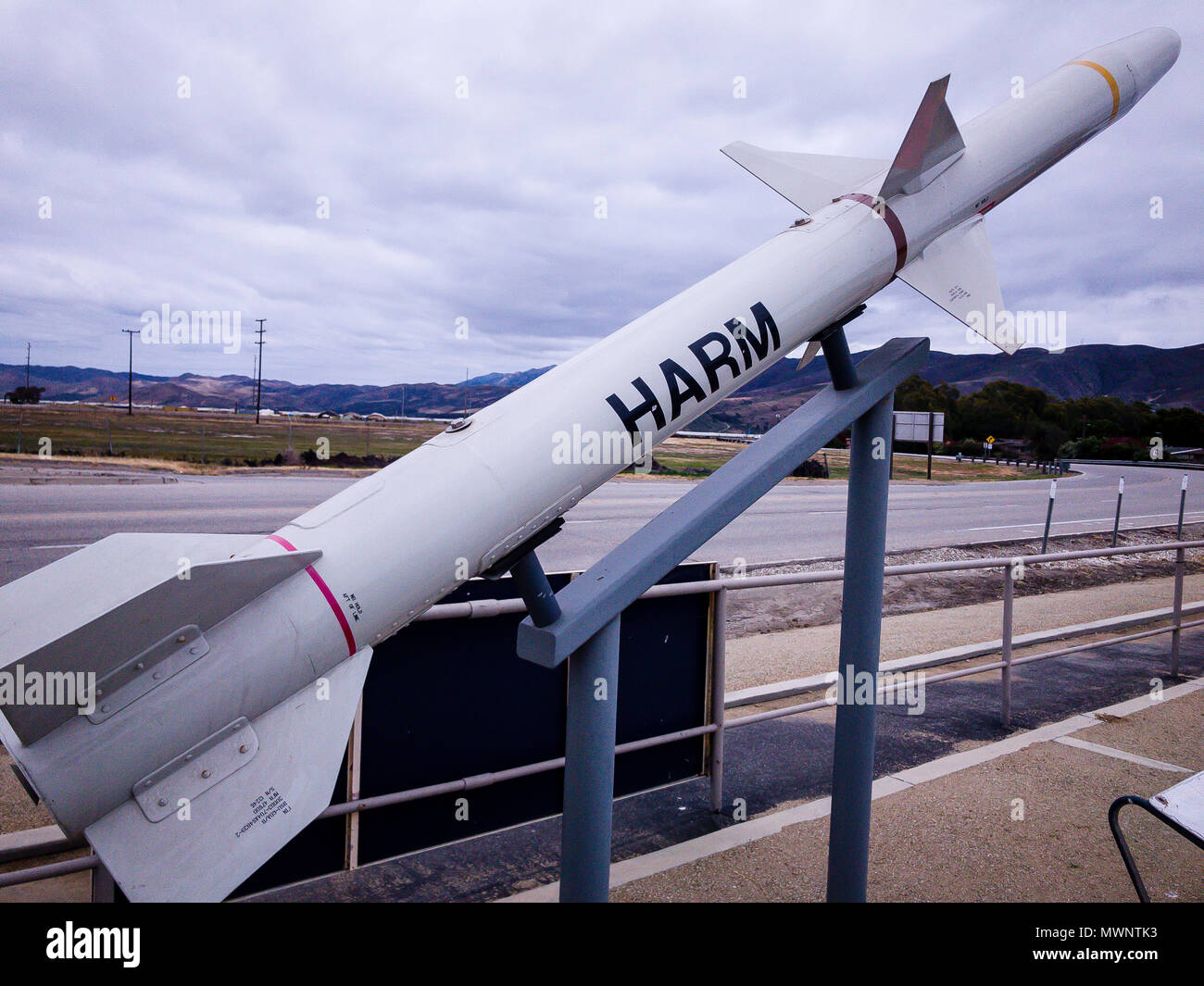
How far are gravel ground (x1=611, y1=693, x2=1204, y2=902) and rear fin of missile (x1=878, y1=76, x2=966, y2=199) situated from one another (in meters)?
2.90

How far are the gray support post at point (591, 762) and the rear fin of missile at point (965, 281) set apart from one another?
6.36ft

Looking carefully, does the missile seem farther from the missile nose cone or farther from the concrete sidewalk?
the concrete sidewalk

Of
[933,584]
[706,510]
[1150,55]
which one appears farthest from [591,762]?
[933,584]

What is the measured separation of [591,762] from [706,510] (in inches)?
33.6

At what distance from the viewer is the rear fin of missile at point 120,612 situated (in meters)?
1.71

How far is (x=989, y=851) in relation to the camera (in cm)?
393

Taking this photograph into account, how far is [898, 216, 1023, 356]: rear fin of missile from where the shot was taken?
10.7ft

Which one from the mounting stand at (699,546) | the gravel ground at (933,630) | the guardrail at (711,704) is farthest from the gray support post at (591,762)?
the gravel ground at (933,630)

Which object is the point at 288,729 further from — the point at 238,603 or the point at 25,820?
the point at 25,820

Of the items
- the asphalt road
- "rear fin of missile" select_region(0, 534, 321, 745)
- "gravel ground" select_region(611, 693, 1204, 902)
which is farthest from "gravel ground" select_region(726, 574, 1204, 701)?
"rear fin of missile" select_region(0, 534, 321, 745)

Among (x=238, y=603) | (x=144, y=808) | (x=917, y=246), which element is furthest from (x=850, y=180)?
(x=144, y=808)

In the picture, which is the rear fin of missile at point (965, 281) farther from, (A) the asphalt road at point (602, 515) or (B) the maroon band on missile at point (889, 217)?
(A) the asphalt road at point (602, 515)
